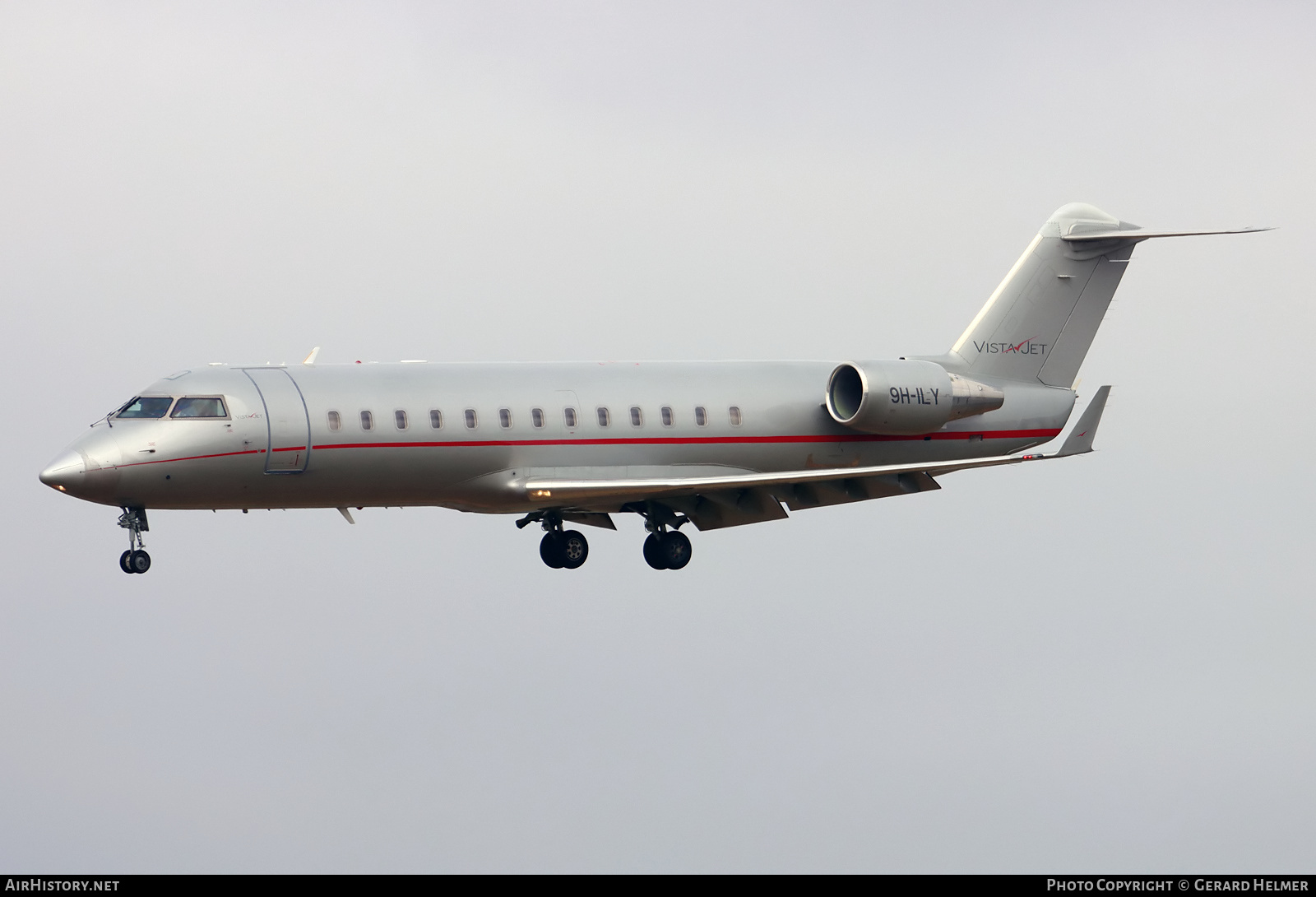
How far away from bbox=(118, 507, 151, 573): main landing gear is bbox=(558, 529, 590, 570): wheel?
8.27 metres

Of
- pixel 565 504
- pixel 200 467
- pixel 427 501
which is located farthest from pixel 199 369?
pixel 565 504

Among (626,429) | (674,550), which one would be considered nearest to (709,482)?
(626,429)

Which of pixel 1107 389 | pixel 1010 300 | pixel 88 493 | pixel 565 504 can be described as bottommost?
pixel 88 493

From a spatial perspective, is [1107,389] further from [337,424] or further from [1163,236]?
[337,424]

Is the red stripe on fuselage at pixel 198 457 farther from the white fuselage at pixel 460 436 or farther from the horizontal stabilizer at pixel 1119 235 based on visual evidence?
the horizontal stabilizer at pixel 1119 235

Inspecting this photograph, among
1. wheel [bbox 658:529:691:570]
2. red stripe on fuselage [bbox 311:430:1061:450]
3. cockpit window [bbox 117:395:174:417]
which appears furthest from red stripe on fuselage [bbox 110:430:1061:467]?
wheel [bbox 658:529:691:570]

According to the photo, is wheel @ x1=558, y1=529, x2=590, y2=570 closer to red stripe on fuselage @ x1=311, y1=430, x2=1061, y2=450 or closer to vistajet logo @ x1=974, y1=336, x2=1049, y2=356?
red stripe on fuselage @ x1=311, y1=430, x2=1061, y2=450

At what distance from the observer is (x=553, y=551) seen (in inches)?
1489

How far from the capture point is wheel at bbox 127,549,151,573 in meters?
32.8

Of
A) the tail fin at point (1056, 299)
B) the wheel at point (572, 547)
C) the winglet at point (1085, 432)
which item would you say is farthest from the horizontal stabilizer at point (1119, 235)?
the wheel at point (572, 547)

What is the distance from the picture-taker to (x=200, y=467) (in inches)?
1293

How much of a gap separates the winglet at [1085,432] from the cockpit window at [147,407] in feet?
52.8

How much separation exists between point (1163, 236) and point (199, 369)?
20.0 metres

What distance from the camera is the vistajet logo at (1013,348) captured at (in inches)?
1581
